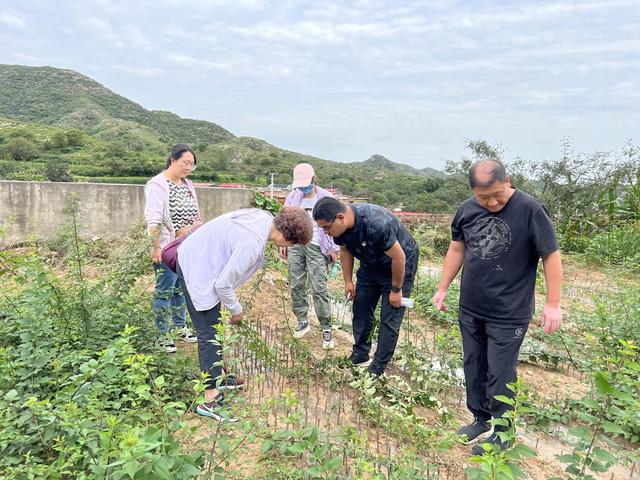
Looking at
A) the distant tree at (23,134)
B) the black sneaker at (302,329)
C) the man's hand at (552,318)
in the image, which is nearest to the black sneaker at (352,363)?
the black sneaker at (302,329)

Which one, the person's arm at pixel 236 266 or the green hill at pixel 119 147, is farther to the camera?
the green hill at pixel 119 147

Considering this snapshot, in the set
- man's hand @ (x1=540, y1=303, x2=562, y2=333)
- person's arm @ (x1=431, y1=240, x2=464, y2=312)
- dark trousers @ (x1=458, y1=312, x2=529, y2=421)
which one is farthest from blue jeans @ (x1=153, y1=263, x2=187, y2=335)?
man's hand @ (x1=540, y1=303, x2=562, y2=333)

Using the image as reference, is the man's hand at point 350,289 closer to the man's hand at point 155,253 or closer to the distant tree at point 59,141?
the man's hand at point 155,253

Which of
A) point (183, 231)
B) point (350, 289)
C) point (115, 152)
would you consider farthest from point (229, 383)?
point (115, 152)

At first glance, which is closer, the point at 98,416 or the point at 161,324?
the point at 98,416

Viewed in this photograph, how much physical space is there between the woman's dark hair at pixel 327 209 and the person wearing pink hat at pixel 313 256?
97 centimetres

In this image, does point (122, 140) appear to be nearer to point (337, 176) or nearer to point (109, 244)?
point (337, 176)

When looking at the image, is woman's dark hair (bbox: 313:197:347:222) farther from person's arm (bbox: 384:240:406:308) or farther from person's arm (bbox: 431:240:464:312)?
person's arm (bbox: 431:240:464:312)

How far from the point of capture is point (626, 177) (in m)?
11.8


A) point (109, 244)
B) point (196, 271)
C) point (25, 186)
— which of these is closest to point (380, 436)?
point (196, 271)

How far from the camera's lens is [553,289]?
2.20 meters

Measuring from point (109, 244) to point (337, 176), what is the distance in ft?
128

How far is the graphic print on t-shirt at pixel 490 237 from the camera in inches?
87.9

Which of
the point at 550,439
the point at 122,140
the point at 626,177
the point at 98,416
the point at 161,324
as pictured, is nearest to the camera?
the point at 98,416
